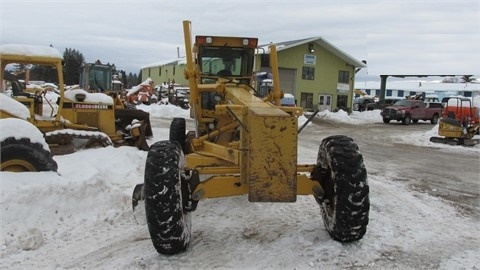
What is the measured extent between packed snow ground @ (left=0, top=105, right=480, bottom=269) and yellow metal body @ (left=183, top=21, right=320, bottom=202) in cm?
65

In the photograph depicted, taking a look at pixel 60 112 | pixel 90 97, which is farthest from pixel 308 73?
pixel 60 112

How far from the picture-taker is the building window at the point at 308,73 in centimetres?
3734

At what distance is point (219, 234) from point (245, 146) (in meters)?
1.27

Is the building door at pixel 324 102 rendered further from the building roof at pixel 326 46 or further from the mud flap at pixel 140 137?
the mud flap at pixel 140 137

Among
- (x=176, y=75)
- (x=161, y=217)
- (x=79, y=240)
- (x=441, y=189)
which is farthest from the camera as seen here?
(x=176, y=75)

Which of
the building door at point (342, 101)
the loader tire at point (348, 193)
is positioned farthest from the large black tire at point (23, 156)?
the building door at point (342, 101)

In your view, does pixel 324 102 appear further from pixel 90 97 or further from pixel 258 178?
pixel 258 178

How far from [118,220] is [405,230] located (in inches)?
144

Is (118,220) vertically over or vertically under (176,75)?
under

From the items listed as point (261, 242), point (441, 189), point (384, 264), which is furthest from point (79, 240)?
point (441, 189)

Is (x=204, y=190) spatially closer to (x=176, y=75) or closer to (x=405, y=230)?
(x=405, y=230)

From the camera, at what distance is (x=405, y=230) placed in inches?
223

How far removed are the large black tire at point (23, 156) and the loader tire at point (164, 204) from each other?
2470 mm

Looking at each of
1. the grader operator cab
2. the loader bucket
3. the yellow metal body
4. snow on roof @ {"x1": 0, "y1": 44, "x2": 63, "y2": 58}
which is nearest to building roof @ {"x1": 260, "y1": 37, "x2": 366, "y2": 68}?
the loader bucket
